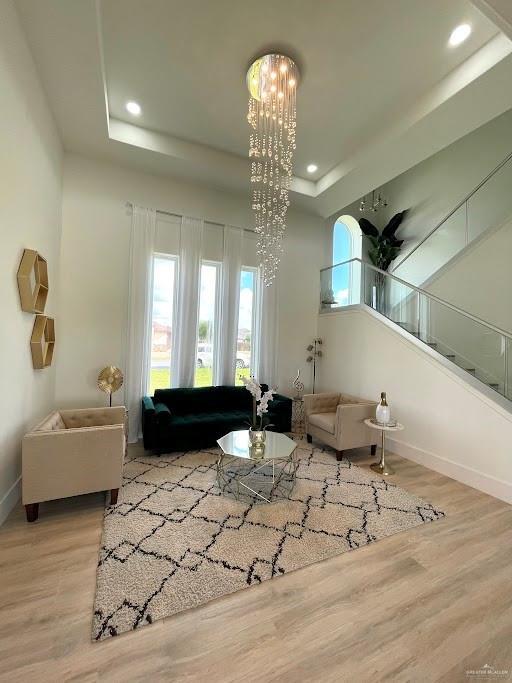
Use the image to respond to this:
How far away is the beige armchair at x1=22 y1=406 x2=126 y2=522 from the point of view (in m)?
2.59

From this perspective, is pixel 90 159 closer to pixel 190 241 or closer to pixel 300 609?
pixel 190 241

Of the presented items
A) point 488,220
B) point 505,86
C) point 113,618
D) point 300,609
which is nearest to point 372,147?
point 505,86

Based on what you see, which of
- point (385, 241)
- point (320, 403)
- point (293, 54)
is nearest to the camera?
point (293, 54)

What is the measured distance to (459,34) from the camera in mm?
2967

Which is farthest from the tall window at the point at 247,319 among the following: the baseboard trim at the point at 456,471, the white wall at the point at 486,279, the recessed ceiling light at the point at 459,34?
the recessed ceiling light at the point at 459,34

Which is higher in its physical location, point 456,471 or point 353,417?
point 353,417

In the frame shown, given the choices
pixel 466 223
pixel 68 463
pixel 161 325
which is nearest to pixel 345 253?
pixel 466 223

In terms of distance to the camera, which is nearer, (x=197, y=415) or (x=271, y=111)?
(x=271, y=111)

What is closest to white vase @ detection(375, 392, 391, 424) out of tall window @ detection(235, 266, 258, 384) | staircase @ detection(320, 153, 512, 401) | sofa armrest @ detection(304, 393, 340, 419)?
staircase @ detection(320, 153, 512, 401)

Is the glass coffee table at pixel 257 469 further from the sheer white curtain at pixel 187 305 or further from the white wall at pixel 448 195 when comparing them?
the white wall at pixel 448 195

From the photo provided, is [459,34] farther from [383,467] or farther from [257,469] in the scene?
[257,469]

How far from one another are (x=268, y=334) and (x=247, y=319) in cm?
52

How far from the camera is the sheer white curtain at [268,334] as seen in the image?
19.2ft

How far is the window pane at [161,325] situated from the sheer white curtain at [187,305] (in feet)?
0.53
